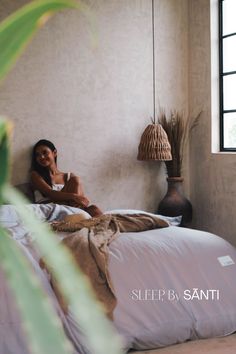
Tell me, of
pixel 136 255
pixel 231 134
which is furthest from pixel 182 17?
pixel 136 255

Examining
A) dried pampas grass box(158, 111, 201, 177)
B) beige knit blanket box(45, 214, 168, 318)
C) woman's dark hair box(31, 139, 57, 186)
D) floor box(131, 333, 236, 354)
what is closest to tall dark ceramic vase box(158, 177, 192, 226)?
dried pampas grass box(158, 111, 201, 177)

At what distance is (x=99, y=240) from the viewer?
269cm

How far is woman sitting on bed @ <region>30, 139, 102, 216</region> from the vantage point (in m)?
3.84

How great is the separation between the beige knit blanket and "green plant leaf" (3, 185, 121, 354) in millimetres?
2022

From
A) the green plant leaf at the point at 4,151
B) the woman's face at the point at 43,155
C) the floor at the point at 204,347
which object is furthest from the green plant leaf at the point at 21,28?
the woman's face at the point at 43,155

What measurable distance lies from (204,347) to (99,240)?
0.77m

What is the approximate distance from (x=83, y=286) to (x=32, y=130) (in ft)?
13.1

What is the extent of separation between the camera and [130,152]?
4469 mm

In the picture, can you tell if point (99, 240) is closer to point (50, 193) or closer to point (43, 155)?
point (50, 193)

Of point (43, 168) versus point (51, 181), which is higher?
point (43, 168)

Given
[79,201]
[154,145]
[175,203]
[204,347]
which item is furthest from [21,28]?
[175,203]

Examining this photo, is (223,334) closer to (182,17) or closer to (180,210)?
(180,210)

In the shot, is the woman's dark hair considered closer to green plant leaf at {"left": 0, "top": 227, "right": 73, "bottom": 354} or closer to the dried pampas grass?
the dried pampas grass

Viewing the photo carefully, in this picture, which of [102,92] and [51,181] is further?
[102,92]
